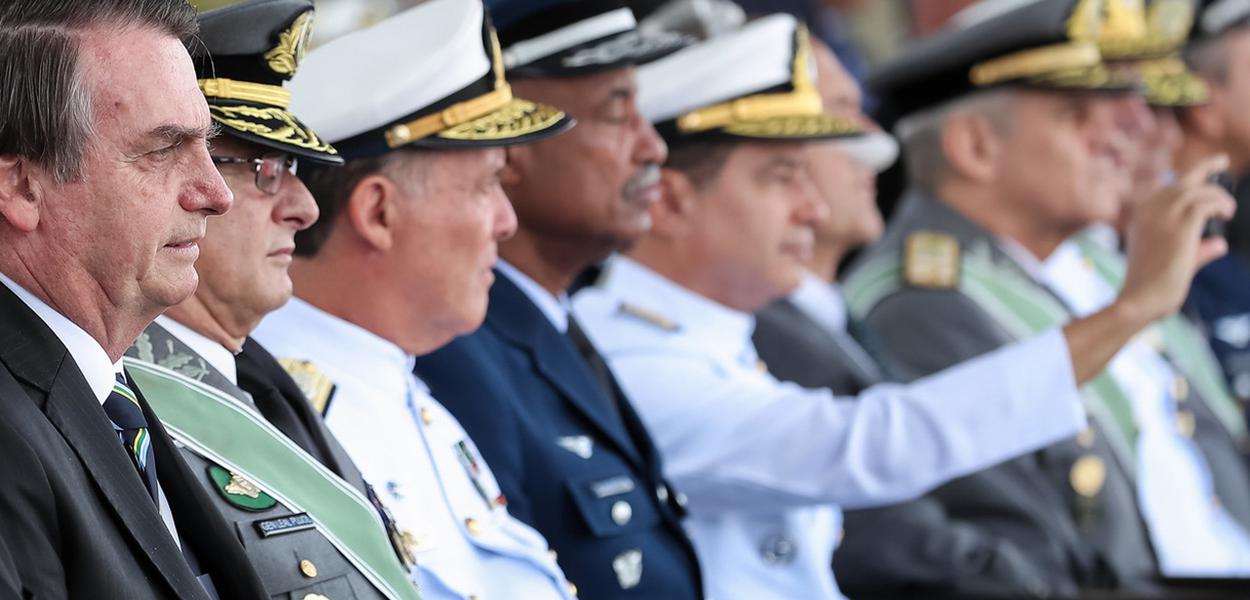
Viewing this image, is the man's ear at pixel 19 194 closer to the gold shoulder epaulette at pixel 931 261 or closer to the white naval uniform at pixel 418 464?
the white naval uniform at pixel 418 464

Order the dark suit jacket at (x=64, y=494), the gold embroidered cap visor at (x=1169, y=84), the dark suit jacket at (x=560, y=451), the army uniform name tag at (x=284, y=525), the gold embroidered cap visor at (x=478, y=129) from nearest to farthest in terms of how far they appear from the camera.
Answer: the dark suit jacket at (x=64, y=494)
the army uniform name tag at (x=284, y=525)
the gold embroidered cap visor at (x=478, y=129)
the dark suit jacket at (x=560, y=451)
the gold embroidered cap visor at (x=1169, y=84)

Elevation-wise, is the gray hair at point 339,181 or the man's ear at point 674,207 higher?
the gray hair at point 339,181

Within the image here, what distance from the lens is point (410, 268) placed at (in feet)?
10.7

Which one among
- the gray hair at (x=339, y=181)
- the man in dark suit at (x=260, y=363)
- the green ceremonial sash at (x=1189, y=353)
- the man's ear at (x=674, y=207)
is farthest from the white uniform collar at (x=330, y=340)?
the green ceremonial sash at (x=1189, y=353)

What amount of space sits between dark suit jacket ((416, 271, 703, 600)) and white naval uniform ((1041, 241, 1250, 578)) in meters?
2.18

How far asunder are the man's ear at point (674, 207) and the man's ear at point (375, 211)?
136 centimetres

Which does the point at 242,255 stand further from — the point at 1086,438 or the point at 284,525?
the point at 1086,438

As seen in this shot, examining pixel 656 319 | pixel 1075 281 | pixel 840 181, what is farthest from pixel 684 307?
pixel 1075 281

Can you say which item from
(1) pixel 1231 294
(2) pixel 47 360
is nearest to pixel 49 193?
(2) pixel 47 360

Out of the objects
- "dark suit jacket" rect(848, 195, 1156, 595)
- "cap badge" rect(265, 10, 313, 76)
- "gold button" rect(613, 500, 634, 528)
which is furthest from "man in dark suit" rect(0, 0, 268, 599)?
"dark suit jacket" rect(848, 195, 1156, 595)

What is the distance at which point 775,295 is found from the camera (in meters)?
4.61

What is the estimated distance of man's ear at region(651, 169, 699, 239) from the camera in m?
4.57

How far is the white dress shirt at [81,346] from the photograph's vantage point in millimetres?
2145

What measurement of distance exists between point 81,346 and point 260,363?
68 centimetres
